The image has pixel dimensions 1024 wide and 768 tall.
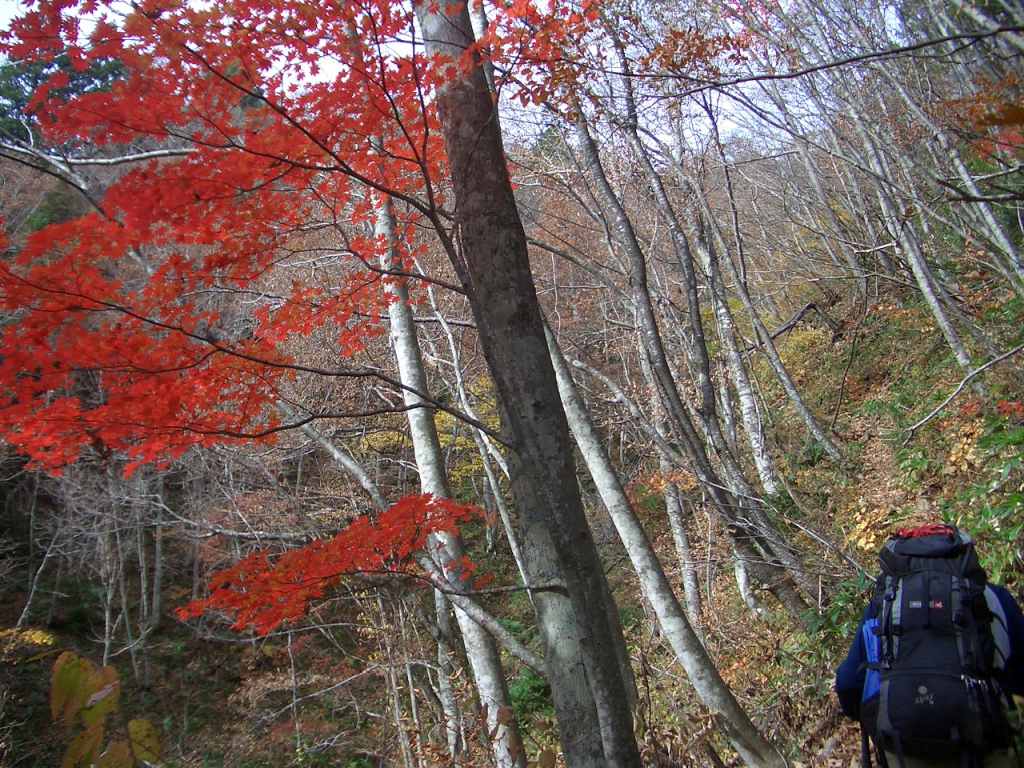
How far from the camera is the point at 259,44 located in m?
3.17

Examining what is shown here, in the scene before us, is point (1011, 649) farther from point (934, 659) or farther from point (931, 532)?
point (931, 532)

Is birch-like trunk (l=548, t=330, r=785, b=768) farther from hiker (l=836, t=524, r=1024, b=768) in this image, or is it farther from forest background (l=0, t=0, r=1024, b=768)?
hiker (l=836, t=524, r=1024, b=768)

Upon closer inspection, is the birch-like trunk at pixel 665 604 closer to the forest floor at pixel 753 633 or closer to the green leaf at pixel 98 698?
the forest floor at pixel 753 633

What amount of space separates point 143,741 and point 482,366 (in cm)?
1083

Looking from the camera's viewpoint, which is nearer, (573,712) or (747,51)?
(573,712)

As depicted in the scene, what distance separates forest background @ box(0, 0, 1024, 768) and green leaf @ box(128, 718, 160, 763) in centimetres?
1

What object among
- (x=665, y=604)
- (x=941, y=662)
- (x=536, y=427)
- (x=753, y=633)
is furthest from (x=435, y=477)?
(x=753, y=633)

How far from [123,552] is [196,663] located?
281cm

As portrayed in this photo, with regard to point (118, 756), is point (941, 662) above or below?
below

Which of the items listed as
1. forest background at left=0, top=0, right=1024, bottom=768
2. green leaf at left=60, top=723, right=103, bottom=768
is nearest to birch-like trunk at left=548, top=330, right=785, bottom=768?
forest background at left=0, top=0, right=1024, bottom=768

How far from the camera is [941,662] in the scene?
8.20ft

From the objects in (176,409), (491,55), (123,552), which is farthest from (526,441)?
(123,552)

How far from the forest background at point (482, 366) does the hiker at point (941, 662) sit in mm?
787

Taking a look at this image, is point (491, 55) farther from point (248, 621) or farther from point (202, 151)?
point (248, 621)
